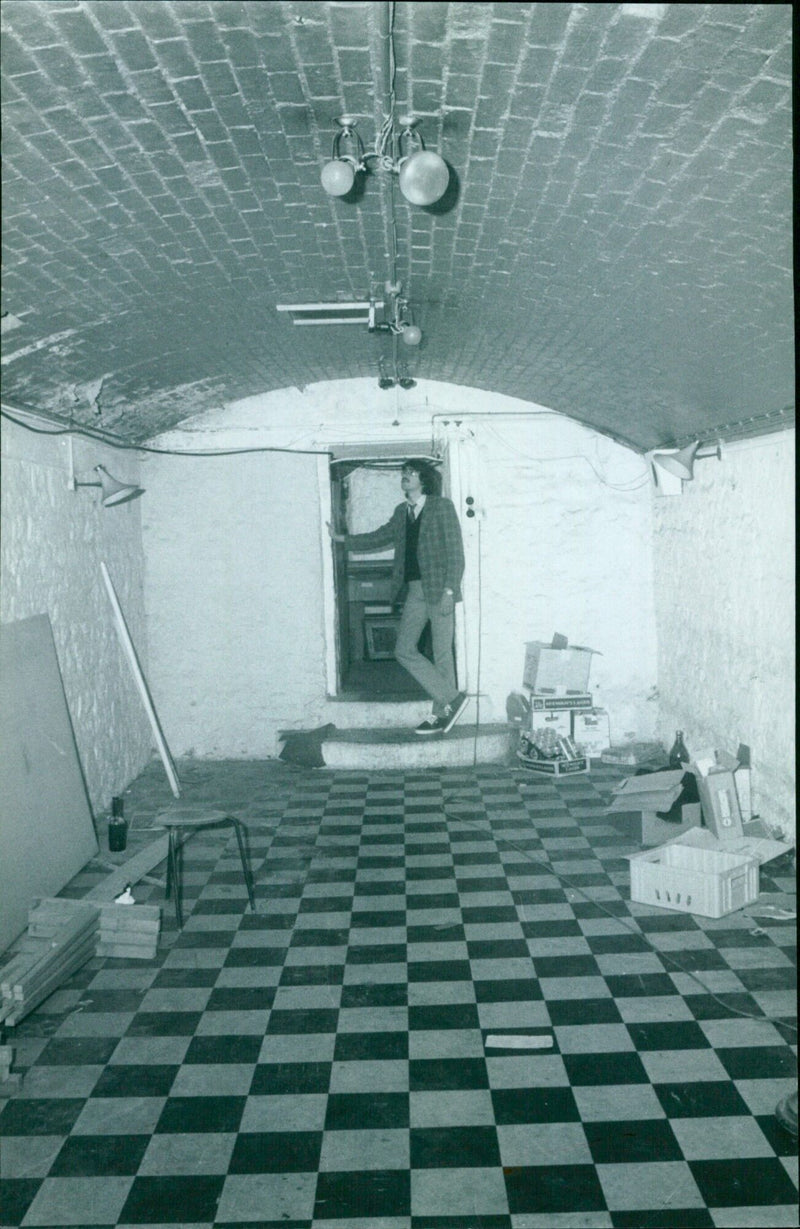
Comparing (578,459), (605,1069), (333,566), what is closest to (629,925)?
(605,1069)

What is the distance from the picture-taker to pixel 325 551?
10.2 m

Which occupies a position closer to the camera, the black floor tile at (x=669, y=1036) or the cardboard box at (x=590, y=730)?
the black floor tile at (x=669, y=1036)

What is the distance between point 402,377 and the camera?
9781 millimetres

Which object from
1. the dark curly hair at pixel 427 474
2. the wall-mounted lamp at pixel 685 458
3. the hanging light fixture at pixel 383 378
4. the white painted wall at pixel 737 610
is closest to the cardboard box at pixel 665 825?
the white painted wall at pixel 737 610

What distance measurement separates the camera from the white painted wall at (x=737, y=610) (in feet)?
22.1

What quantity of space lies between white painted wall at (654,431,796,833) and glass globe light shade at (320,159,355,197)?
12.6ft

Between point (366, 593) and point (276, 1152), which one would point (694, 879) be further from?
point (366, 593)

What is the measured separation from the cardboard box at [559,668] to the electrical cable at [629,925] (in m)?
2.12

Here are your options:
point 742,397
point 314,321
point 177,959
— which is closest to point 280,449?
point 314,321

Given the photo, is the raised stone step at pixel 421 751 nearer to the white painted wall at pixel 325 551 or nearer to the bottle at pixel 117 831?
the white painted wall at pixel 325 551

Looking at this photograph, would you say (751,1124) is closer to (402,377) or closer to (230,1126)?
(230,1126)

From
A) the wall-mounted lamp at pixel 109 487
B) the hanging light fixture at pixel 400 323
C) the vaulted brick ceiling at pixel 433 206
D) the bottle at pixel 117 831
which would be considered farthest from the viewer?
the wall-mounted lamp at pixel 109 487

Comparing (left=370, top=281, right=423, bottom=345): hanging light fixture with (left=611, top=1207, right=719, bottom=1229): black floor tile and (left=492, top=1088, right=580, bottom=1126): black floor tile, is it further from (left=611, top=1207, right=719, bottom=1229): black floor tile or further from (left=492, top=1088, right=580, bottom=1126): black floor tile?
(left=611, top=1207, right=719, bottom=1229): black floor tile

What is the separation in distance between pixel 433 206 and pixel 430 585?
5330mm
